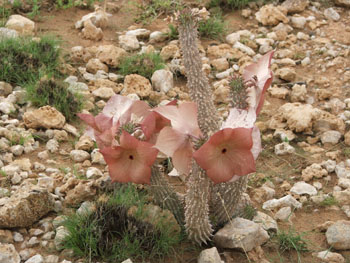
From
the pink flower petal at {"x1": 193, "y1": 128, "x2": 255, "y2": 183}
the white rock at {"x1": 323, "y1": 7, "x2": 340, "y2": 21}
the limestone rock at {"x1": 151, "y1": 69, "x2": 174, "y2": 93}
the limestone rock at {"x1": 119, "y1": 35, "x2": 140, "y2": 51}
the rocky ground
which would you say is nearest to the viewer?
the pink flower petal at {"x1": 193, "y1": 128, "x2": 255, "y2": 183}

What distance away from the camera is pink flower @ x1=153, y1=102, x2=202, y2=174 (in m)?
2.25

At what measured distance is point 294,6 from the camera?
5.45 meters

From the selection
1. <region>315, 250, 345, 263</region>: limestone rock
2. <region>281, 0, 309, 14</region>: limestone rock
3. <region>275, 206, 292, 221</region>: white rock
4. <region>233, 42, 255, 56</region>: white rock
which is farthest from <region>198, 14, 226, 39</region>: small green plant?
<region>315, 250, 345, 263</region>: limestone rock

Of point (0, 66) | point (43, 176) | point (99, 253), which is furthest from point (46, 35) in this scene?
point (99, 253)

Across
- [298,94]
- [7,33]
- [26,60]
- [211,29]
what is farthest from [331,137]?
[7,33]

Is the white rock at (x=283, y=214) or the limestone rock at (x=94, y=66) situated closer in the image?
the white rock at (x=283, y=214)

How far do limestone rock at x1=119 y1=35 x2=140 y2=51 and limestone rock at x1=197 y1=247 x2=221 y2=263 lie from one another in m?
2.60

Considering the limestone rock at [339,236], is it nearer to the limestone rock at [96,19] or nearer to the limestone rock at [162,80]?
the limestone rock at [162,80]

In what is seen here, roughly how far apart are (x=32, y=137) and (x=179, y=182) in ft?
3.25

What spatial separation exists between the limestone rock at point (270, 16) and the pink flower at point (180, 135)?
3.24 meters

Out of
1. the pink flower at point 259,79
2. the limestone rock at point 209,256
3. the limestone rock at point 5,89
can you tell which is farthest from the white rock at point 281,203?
the limestone rock at point 5,89

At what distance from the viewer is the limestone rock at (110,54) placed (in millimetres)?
4516

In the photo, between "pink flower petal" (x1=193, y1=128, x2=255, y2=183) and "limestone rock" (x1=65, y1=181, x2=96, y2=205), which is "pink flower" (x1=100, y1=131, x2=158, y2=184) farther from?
"limestone rock" (x1=65, y1=181, x2=96, y2=205)

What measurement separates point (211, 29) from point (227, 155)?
3.09m
